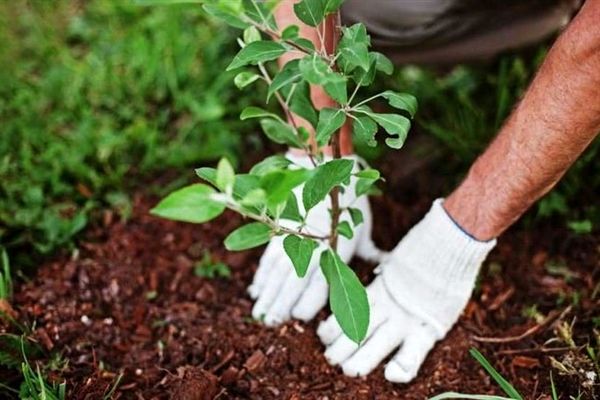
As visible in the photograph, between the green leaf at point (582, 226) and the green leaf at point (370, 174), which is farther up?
the green leaf at point (370, 174)

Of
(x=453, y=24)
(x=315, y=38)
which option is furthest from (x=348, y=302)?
(x=453, y=24)

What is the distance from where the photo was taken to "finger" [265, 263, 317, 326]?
1594 mm

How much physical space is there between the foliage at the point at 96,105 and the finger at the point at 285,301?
0.49 m

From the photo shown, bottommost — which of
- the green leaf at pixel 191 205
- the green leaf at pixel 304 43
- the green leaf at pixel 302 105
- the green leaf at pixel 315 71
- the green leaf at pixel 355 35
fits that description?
the green leaf at pixel 302 105

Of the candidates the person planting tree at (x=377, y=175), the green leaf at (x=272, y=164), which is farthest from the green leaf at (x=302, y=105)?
the green leaf at (x=272, y=164)

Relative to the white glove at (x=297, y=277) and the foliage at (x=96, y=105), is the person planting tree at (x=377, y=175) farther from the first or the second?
the foliage at (x=96, y=105)

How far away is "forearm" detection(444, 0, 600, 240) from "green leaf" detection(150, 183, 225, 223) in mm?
595

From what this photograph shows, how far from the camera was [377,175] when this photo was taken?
4.13ft

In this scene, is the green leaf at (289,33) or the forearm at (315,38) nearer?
the green leaf at (289,33)

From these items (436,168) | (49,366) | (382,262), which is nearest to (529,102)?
(382,262)

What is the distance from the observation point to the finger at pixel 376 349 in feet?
4.89

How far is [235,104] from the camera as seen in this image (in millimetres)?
2182

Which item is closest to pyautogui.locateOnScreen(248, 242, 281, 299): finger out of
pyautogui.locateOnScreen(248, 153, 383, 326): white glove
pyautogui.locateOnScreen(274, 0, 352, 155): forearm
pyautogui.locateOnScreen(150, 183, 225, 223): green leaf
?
pyautogui.locateOnScreen(248, 153, 383, 326): white glove

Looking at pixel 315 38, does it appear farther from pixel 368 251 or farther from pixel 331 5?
pixel 368 251
